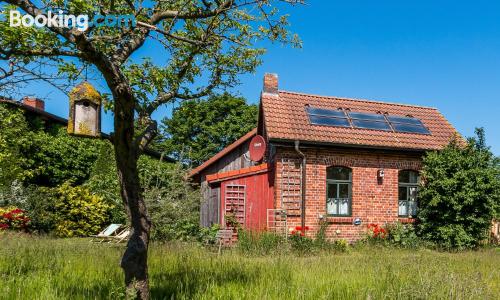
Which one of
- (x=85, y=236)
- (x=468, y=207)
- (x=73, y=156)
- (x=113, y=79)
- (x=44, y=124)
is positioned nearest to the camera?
(x=113, y=79)

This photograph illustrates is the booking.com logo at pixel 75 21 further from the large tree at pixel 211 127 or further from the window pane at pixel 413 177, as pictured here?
the large tree at pixel 211 127

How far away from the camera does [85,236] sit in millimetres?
18844

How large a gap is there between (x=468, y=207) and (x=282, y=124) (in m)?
6.22

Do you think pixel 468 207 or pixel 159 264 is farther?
pixel 468 207

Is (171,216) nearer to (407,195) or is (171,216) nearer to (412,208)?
(407,195)

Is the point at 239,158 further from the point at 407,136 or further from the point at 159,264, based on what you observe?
the point at 159,264

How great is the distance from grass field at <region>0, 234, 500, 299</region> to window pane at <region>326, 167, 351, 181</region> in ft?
23.5

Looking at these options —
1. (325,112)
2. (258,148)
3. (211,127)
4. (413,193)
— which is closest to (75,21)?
(258,148)

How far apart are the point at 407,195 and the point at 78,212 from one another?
12012 mm

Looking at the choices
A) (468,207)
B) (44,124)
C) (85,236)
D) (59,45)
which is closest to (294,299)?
(59,45)

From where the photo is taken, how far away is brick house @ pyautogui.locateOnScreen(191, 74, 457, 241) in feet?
48.6

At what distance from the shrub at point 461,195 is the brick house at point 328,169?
2.94 feet

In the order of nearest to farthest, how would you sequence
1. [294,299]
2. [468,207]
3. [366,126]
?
1. [294,299]
2. [468,207]
3. [366,126]

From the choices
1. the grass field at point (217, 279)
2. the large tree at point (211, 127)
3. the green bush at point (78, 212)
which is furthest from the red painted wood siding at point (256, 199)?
the large tree at point (211, 127)
